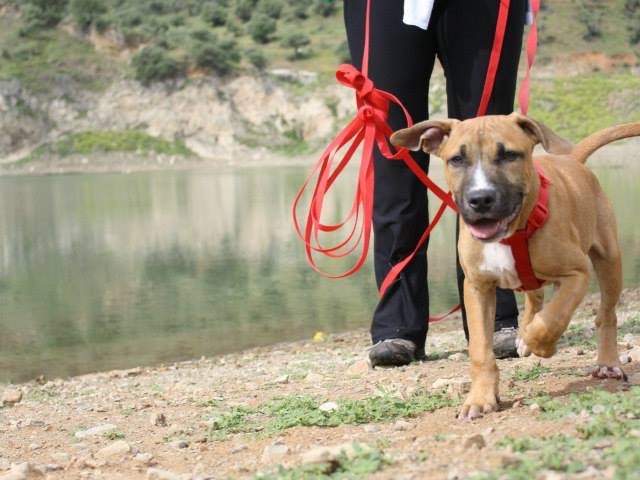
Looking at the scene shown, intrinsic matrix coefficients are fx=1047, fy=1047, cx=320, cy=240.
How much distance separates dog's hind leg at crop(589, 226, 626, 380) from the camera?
4406 millimetres

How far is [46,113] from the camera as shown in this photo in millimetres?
51469

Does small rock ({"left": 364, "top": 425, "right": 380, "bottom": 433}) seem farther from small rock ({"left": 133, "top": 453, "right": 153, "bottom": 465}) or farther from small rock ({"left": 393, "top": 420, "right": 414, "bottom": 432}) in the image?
small rock ({"left": 133, "top": 453, "right": 153, "bottom": 465})

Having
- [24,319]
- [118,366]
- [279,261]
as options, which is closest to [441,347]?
[118,366]

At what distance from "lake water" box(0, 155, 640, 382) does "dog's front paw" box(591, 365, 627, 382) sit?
4.72 metres

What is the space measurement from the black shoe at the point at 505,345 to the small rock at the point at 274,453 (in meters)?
1.90

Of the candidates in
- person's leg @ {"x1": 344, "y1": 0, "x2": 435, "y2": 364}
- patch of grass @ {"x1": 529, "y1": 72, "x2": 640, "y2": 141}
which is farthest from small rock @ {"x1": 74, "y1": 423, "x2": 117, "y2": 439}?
patch of grass @ {"x1": 529, "y1": 72, "x2": 640, "y2": 141}

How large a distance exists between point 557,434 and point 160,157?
4685 centimetres

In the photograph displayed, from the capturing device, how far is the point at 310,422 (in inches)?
162

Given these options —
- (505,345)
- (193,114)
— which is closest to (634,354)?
(505,345)

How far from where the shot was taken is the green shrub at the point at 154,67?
176 ft

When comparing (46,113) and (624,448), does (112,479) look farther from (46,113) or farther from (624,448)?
(46,113)

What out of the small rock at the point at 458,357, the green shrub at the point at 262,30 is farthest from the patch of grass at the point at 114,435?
the green shrub at the point at 262,30

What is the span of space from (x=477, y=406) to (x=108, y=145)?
154ft

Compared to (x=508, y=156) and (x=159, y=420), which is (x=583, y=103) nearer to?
(x=159, y=420)
